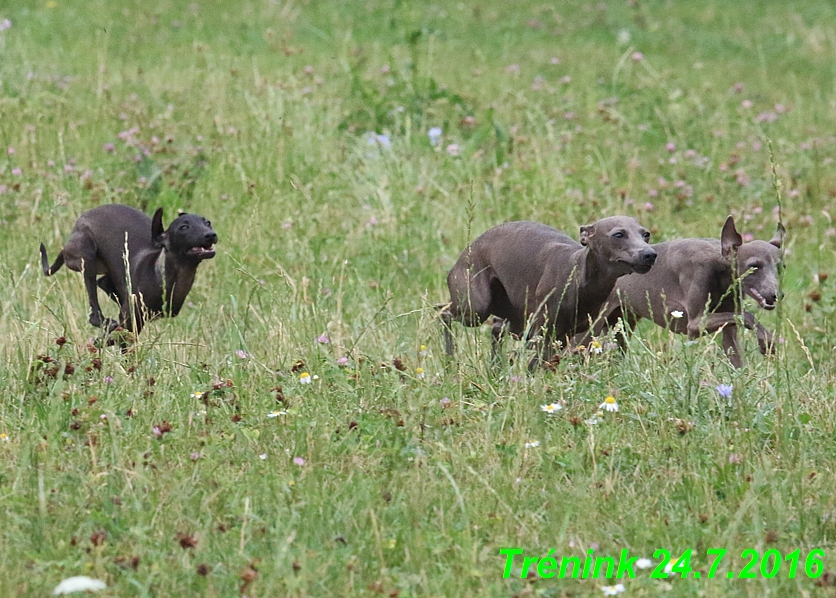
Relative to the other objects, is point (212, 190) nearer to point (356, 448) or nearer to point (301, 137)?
point (301, 137)

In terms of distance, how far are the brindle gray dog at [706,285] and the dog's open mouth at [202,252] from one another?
1.91 meters

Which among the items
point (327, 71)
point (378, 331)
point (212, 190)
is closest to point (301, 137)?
point (212, 190)


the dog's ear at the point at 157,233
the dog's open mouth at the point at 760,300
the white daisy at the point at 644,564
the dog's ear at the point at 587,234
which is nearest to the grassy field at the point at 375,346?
the white daisy at the point at 644,564

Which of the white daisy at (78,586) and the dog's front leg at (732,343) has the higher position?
the white daisy at (78,586)

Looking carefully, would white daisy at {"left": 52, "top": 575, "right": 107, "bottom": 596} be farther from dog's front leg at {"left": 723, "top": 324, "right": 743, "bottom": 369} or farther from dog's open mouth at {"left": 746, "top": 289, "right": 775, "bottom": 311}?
dog's front leg at {"left": 723, "top": 324, "right": 743, "bottom": 369}

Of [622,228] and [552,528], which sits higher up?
[622,228]

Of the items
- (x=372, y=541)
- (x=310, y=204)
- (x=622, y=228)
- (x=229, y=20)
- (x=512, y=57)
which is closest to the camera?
(x=372, y=541)

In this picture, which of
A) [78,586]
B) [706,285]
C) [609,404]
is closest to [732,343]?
[706,285]

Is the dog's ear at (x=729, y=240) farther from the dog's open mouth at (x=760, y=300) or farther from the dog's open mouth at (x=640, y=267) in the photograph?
the dog's open mouth at (x=640, y=267)

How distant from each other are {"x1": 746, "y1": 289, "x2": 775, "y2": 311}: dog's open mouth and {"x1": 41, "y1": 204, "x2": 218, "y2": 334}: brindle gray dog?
2521 mm

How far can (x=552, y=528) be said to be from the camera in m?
4.05

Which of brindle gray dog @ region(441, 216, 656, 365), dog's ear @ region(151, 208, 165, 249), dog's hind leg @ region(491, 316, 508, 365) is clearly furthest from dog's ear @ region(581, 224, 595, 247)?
dog's ear @ region(151, 208, 165, 249)

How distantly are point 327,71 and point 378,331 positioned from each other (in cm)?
694

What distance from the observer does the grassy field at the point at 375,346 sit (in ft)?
12.9
